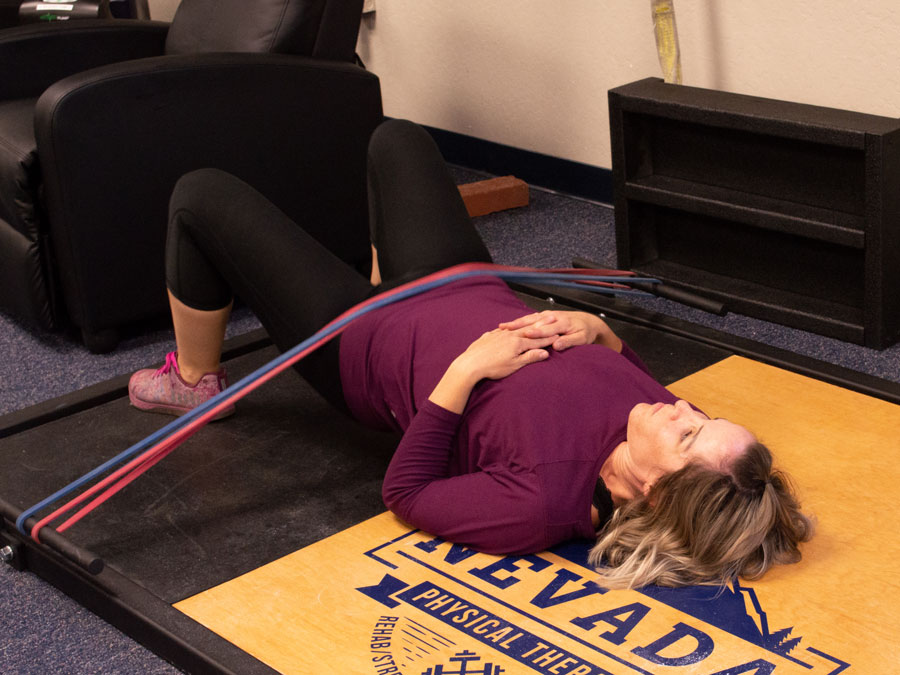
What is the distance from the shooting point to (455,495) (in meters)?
1.72

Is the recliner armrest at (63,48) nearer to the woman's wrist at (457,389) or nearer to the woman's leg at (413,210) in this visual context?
the woman's leg at (413,210)

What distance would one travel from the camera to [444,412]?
171cm

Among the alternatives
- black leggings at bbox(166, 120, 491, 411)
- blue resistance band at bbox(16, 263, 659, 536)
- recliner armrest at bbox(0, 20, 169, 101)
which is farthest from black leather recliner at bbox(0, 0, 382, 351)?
blue resistance band at bbox(16, 263, 659, 536)

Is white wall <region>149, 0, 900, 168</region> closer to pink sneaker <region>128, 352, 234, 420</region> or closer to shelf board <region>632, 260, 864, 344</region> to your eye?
shelf board <region>632, 260, 864, 344</region>

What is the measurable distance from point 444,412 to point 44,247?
56.7 inches

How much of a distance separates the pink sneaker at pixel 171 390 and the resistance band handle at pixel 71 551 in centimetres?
43

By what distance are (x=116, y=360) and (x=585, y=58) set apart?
1.71 metres

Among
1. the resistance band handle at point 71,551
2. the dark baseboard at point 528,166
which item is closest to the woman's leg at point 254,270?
the resistance band handle at point 71,551

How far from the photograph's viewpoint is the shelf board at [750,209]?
2.59 m

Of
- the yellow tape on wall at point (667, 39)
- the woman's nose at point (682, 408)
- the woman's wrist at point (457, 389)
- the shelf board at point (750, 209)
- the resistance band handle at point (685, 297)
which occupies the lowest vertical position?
the resistance band handle at point (685, 297)

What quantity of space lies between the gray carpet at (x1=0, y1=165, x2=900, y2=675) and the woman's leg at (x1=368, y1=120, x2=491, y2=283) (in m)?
0.77

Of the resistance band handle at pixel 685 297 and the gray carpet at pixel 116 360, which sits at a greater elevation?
the resistance band handle at pixel 685 297

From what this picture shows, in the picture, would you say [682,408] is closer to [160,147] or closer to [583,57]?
[160,147]

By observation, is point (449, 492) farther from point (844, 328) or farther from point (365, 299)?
point (844, 328)
